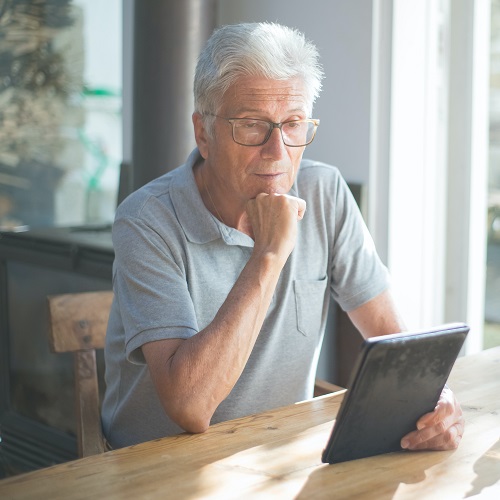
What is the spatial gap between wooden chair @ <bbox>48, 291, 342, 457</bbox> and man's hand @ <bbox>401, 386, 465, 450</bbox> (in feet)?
2.72

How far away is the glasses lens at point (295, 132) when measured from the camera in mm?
1943

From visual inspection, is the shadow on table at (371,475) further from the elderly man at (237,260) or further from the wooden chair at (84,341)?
the wooden chair at (84,341)

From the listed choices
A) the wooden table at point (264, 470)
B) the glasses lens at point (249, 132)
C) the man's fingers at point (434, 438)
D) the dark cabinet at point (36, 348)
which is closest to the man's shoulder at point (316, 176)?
the glasses lens at point (249, 132)

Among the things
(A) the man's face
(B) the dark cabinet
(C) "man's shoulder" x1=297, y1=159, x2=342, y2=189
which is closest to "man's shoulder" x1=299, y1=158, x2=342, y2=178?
(C) "man's shoulder" x1=297, y1=159, x2=342, y2=189

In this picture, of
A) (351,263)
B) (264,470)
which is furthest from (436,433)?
(351,263)

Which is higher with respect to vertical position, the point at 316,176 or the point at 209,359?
the point at 316,176

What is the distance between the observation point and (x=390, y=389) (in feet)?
4.68

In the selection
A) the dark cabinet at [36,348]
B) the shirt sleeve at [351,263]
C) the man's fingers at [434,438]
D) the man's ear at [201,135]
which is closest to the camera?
the man's fingers at [434,438]

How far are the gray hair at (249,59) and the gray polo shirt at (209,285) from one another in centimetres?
24

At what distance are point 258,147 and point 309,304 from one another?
16.4 inches

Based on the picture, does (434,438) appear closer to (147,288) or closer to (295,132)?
(147,288)

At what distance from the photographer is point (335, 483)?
1361 millimetres

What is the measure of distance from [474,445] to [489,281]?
191 cm

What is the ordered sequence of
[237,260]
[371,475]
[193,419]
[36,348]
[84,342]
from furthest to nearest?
[36,348] < [84,342] < [237,260] < [193,419] < [371,475]
